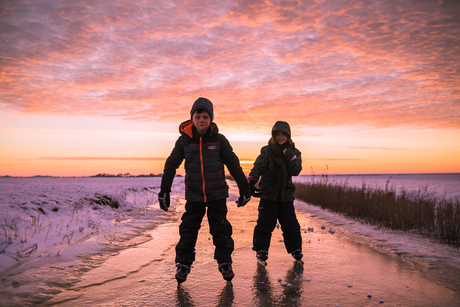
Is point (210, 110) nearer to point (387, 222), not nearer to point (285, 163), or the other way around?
point (285, 163)

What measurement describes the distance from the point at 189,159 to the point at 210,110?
70 cm

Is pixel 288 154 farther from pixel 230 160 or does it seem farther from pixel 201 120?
pixel 201 120

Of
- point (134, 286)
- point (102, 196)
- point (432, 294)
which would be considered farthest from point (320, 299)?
point (102, 196)

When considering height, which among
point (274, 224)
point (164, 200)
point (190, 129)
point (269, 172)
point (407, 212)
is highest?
point (190, 129)

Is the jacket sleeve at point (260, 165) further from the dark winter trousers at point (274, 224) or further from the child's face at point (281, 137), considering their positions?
the dark winter trousers at point (274, 224)

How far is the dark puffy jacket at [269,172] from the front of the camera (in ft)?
15.0

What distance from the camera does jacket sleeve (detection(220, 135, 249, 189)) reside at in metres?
3.88

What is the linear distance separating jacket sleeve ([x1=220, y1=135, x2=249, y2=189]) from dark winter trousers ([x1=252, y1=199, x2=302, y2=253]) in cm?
99

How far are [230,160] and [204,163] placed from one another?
0.39 metres

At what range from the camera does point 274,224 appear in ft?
15.3

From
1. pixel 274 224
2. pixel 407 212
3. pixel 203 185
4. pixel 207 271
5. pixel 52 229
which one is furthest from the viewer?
pixel 407 212

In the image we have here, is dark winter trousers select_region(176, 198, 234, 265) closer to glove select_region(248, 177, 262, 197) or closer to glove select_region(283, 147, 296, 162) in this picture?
glove select_region(248, 177, 262, 197)

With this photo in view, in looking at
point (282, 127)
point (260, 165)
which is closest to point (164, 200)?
point (260, 165)

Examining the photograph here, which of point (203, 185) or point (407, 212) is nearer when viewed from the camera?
point (203, 185)
